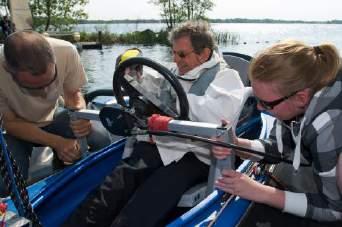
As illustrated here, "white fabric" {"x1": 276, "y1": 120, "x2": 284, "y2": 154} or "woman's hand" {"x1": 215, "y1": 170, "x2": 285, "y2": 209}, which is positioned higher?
"white fabric" {"x1": 276, "y1": 120, "x2": 284, "y2": 154}

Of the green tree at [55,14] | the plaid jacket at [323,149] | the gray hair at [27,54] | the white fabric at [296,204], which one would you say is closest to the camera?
the plaid jacket at [323,149]

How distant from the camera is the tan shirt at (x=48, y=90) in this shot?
2.80 meters

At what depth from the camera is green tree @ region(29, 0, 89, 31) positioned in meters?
29.6

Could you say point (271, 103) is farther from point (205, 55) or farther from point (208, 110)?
point (205, 55)

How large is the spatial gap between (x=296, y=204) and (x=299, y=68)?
0.55 m

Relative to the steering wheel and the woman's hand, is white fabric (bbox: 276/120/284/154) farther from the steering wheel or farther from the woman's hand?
the steering wheel

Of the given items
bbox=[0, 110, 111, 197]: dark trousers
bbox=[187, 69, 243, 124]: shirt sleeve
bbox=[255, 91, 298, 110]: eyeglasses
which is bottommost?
bbox=[0, 110, 111, 197]: dark trousers

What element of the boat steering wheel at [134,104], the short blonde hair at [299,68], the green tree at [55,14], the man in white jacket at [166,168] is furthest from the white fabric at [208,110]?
the green tree at [55,14]

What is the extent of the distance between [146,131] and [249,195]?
0.50m

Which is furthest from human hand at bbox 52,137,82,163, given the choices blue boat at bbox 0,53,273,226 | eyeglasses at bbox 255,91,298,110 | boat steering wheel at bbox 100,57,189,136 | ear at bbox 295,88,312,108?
ear at bbox 295,88,312,108

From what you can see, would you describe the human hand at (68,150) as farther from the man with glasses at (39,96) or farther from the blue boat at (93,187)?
the blue boat at (93,187)

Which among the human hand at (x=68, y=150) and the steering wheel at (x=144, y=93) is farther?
Answer: the human hand at (x=68, y=150)

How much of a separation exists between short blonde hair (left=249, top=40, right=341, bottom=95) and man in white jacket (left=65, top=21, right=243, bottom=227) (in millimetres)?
508

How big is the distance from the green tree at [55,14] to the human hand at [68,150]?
28.7 m
